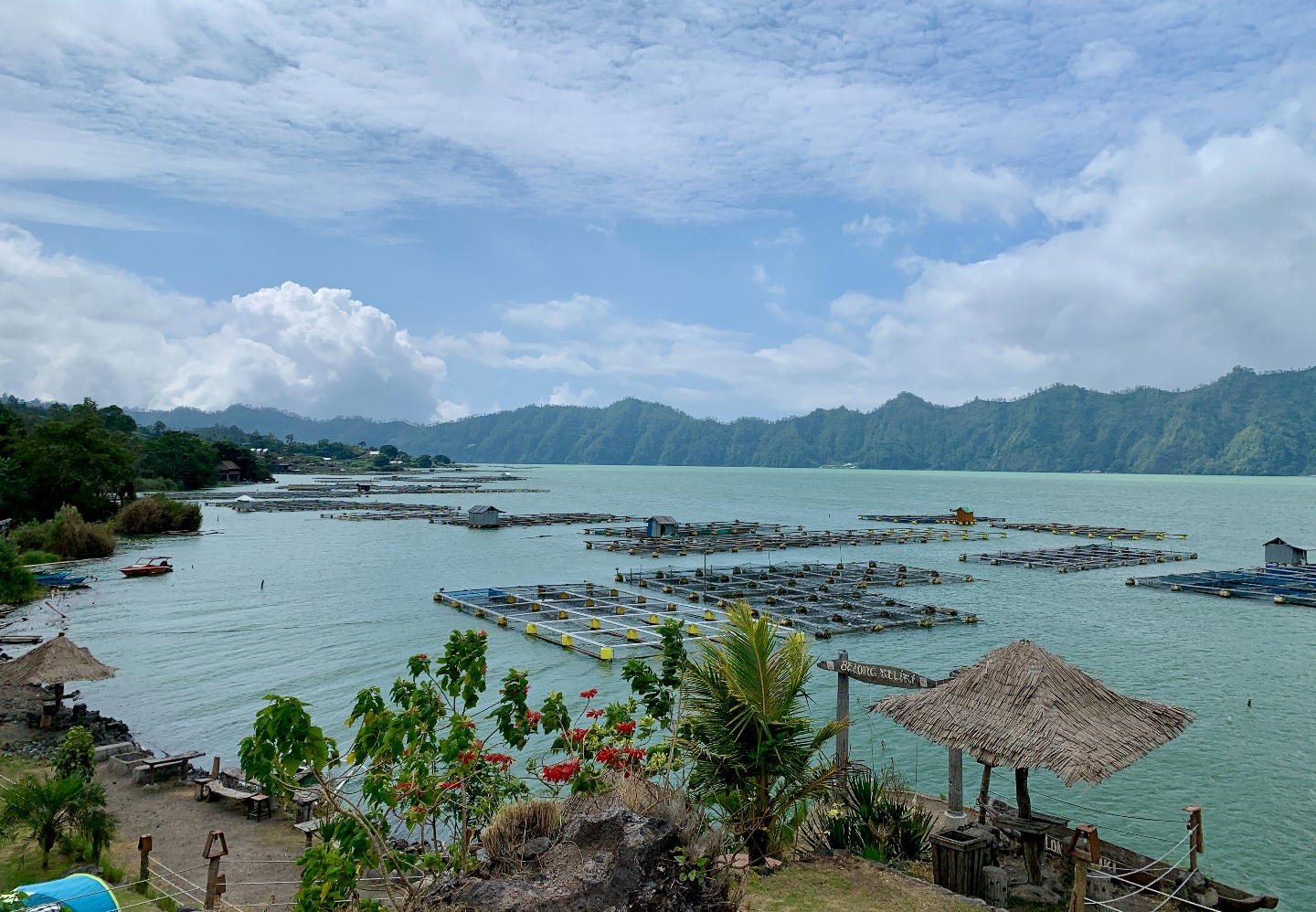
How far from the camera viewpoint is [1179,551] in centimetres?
5744

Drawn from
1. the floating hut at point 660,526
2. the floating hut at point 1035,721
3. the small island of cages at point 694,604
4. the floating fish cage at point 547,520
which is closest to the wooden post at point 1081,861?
the floating hut at point 1035,721

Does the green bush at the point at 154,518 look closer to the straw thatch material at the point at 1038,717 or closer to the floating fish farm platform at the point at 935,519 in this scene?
the floating fish farm platform at the point at 935,519

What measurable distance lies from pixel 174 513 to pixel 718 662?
67.9 m

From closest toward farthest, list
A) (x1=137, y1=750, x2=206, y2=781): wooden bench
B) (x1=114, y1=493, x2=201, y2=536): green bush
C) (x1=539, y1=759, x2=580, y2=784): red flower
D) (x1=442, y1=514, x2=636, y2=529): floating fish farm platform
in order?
(x1=539, y1=759, x2=580, y2=784): red flower < (x1=137, y1=750, x2=206, y2=781): wooden bench < (x1=114, y1=493, x2=201, y2=536): green bush < (x1=442, y1=514, x2=636, y2=529): floating fish farm platform

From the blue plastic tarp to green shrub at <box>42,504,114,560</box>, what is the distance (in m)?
47.4

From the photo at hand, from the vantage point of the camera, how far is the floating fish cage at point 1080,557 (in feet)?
164

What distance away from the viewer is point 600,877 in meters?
4.93

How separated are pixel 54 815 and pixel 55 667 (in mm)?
9686

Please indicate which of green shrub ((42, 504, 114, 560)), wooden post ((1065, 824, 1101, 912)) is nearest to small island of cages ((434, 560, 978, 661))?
wooden post ((1065, 824, 1101, 912))

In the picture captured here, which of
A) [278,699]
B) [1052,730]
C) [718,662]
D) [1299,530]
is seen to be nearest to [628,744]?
[718,662]

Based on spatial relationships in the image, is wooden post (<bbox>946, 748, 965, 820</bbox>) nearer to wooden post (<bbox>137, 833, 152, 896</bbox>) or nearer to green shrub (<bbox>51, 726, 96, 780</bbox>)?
wooden post (<bbox>137, 833, 152, 896</bbox>)

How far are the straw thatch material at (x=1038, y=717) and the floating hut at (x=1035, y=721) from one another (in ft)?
0.03

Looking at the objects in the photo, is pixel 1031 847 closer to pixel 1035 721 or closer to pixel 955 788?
pixel 955 788

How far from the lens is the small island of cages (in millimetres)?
29078
